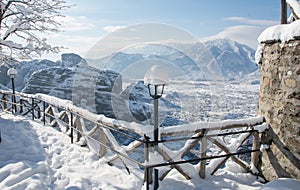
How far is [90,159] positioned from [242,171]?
2.93m

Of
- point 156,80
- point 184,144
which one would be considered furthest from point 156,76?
point 184,144

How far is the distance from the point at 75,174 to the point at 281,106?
11.8 ft

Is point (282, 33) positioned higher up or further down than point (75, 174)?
higher up

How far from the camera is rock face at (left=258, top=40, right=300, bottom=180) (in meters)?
3.47

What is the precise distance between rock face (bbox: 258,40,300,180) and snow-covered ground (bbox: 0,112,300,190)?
1.18 feet

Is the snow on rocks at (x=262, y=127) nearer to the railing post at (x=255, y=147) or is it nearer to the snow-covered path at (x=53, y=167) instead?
the railing post at (x=255, y=147)

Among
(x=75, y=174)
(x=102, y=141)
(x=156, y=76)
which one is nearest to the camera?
(x=156, y=76)

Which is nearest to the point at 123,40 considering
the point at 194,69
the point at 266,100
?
the point at 194,69

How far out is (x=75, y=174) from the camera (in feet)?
12.6

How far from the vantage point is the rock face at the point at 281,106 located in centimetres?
347

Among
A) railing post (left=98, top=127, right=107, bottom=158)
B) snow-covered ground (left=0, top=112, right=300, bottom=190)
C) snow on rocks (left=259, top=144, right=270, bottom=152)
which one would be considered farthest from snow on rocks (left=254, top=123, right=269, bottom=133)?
railing post (left=98, top=127, right=107, bottom=158)

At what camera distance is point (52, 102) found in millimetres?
7395

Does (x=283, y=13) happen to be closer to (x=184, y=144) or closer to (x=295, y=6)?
(x=295, y=6)

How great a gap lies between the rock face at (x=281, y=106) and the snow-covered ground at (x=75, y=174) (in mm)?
361
